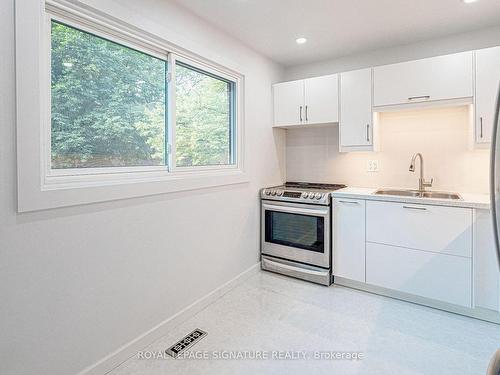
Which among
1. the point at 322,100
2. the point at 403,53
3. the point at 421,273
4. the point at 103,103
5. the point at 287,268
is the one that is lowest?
the point at 287,268

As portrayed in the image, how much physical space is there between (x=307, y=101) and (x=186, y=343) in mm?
2555

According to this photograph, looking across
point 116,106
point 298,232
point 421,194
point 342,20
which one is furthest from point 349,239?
point 116,106

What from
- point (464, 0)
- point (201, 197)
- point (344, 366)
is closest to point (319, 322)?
point (344, 366)

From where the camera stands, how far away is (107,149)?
1883 millimetres

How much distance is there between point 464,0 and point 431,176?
1474 mm

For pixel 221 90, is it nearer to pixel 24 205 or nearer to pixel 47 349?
pixel 24 205

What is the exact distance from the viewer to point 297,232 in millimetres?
3076

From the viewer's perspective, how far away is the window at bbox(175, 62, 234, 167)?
7.87 ft

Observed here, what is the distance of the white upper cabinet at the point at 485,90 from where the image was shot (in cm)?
230

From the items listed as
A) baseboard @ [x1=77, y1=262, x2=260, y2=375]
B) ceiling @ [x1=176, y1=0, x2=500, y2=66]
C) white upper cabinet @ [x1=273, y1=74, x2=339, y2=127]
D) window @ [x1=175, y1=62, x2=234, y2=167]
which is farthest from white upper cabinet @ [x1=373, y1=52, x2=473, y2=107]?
baseboard @ [x1=77, y1=262, x2=260, y2=375]

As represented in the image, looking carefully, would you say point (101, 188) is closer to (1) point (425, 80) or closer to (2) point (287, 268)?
(2) point (287, 268)

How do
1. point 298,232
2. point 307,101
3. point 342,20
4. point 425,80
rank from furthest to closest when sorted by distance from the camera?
1. point 307,101
2. point 298,232
3. point 425,80
4. point 342,20

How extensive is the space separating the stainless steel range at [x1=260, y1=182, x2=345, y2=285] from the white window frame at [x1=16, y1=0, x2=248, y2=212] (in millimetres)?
1137

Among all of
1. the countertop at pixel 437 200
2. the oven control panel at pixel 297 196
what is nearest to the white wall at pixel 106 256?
the oven control panel at pixel 297 196
